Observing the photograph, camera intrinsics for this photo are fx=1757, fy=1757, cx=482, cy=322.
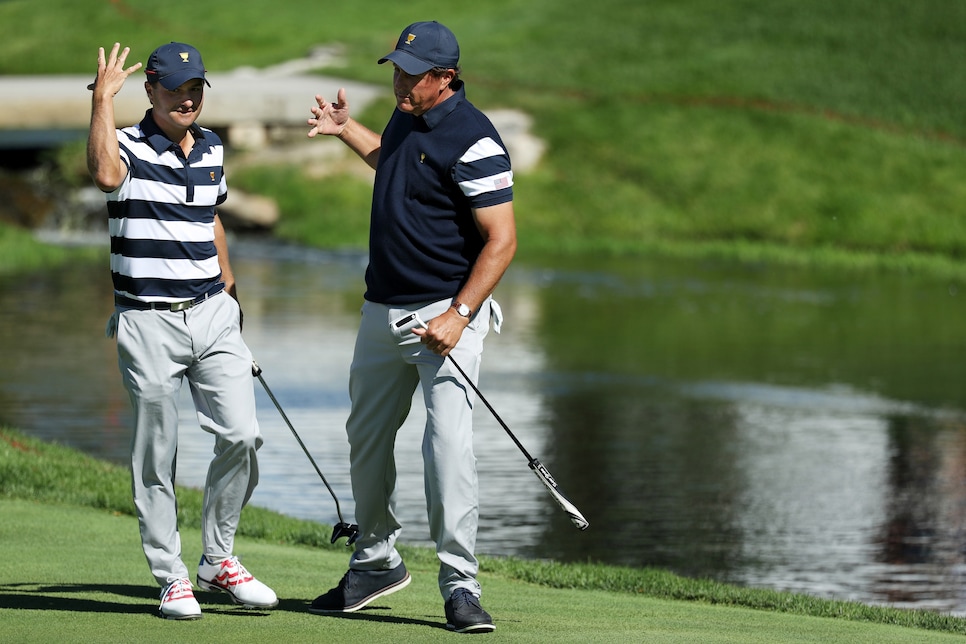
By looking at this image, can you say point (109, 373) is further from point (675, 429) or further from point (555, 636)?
point (555, 636)

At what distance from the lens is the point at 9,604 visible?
649cm

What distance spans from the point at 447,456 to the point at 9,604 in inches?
67.7

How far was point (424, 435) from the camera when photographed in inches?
253

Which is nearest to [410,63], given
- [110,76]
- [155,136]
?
[155,136]

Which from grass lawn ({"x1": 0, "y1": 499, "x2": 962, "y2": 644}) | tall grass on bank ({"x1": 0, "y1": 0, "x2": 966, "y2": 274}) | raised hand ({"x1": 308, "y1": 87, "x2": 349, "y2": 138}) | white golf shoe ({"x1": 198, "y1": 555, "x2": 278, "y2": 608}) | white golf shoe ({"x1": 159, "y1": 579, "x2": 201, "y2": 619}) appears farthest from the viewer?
tall grass on bank ({"x1": 0, "y1": 0, "x2": 966, "y2": 274})

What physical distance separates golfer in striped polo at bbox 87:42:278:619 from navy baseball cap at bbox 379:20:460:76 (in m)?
0.75

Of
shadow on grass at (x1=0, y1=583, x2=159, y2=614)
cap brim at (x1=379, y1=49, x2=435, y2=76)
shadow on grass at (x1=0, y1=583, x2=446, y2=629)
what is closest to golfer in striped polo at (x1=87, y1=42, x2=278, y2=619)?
shadow on grass at (x1=0, y1=583, x2=446, y2=629)

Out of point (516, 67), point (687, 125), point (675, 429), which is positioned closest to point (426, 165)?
point (675, 429)

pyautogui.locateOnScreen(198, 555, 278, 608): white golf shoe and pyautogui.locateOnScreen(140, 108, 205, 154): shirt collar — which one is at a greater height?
pyautogui.locateOnScreen(140, 108, 205, 154): shirt collar

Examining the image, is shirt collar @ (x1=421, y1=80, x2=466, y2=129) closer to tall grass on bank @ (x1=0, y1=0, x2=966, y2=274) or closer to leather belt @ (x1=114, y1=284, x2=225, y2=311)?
leather belt @ (x1=114, y1=284, x2=225, y2=311)

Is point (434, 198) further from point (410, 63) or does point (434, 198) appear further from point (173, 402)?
point (173, 402)

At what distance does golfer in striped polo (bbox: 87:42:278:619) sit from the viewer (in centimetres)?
637

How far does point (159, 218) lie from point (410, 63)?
107 cm

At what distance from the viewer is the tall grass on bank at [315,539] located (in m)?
7.87
